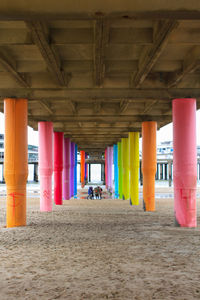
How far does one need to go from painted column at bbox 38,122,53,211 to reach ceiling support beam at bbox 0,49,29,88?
8.48 m

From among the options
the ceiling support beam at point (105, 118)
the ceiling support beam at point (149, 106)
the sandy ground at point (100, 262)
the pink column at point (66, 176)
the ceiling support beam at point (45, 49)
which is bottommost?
the sandy ground at point (100, 262)

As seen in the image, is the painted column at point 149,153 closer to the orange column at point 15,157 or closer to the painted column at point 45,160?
the painted column at point 45,160

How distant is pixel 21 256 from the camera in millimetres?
10375

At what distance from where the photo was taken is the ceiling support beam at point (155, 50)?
8586mm

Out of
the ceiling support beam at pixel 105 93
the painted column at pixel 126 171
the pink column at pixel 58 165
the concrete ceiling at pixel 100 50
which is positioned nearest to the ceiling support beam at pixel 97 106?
the concrete ceiling at pixel 100 50

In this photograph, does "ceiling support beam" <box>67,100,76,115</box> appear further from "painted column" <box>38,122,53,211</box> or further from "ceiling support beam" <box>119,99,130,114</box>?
"painted column" <box>38,122,53,211</box>

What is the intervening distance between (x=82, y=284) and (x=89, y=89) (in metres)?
9.09

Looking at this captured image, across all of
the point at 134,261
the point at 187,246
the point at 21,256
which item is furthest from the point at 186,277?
the point at 21,256

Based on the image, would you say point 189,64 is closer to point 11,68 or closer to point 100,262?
point 11,68

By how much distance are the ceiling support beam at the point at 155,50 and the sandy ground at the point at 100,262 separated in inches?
231

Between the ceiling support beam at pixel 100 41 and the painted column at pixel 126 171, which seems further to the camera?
the painted column at pixel 126 171

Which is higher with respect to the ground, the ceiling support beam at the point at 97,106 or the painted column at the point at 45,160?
the ceiling support beam at the point at 97,106

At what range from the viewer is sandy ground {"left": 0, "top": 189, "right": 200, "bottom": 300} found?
284 inches

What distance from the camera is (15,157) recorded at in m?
15.6
